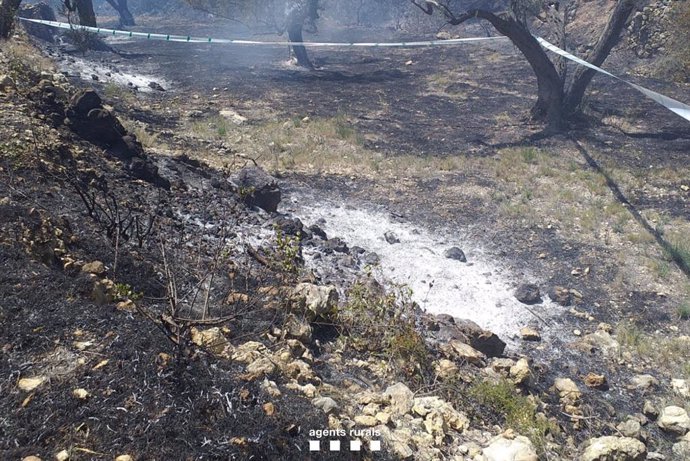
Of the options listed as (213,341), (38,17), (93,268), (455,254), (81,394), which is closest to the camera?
(81,394)

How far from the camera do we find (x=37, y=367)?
2256mm

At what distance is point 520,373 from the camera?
3.67m

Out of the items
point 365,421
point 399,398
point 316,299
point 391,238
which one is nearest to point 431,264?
point 391,238

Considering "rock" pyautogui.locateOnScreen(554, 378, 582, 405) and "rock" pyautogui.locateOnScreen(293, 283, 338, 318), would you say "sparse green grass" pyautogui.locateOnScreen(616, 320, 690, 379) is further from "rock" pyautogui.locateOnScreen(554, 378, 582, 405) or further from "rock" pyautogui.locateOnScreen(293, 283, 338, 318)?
"rock" pyautogui.locateOnScreen(293, 283, 338, 318)

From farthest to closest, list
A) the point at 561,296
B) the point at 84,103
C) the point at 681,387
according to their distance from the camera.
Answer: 1. the point at 84,103
2. the point at 561,296
3. the point at 681,387

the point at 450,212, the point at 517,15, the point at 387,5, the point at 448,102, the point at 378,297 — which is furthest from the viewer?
the point at 387,5

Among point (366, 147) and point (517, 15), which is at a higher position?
point (517, 15)

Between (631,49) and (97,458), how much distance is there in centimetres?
1836

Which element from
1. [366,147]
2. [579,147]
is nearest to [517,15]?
[579,147]

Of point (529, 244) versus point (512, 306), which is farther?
point (529, 244)

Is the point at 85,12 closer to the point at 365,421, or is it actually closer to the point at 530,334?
the point at 530,334

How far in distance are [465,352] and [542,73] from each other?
849 centimetres

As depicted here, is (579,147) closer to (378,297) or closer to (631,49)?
(378,297)

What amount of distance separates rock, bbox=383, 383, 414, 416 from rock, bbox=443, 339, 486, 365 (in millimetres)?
→ 906
